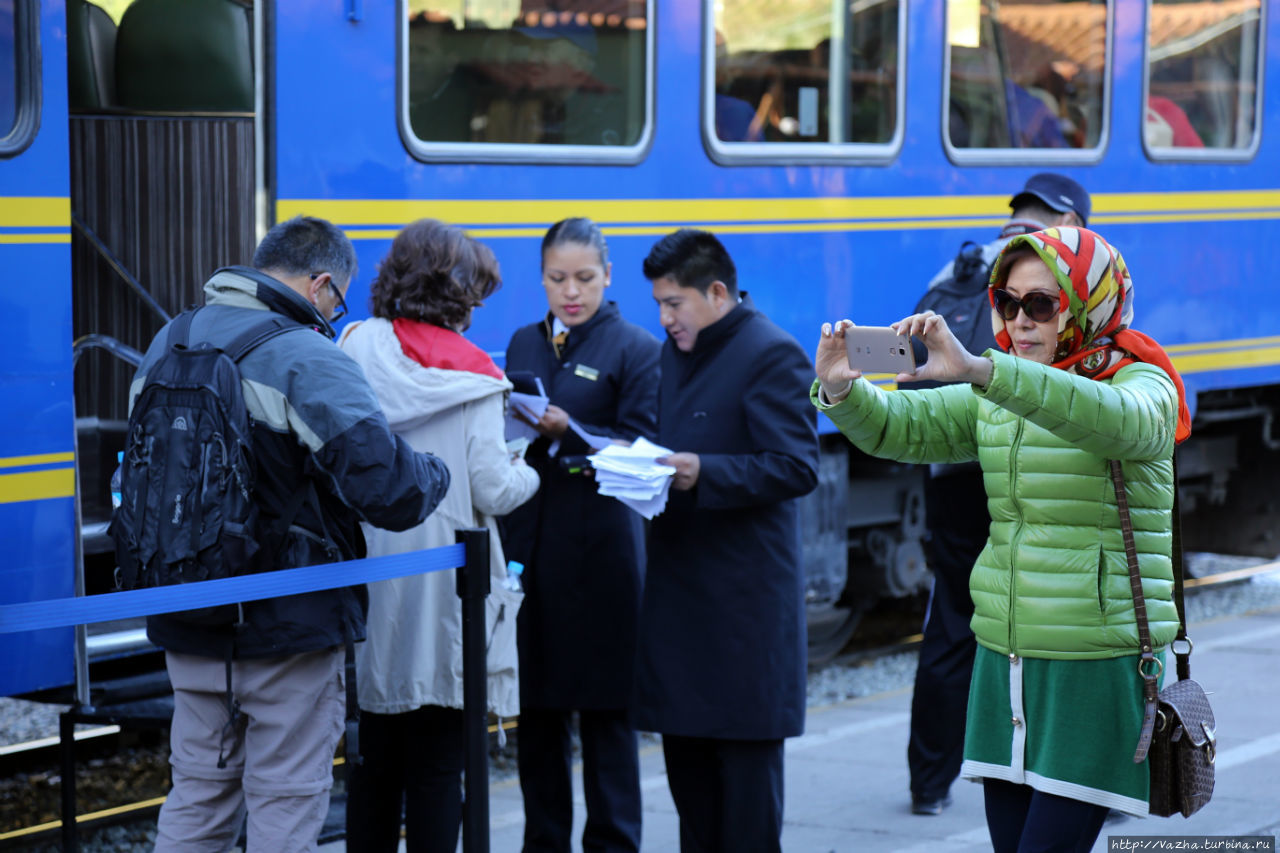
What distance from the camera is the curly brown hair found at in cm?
390

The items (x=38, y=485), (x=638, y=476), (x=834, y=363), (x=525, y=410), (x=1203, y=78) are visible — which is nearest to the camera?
(x=834, y=363)

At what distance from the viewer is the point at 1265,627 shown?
778 cm

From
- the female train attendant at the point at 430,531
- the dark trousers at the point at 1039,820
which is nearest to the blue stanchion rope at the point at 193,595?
the female train attendant at the point at 430,531

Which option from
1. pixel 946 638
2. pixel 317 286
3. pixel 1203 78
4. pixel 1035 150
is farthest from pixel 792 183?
pixel 317 286

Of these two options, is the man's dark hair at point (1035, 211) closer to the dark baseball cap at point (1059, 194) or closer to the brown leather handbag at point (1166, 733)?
the dark baseball cap at point (1059, 194)

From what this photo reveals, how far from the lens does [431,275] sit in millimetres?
3895

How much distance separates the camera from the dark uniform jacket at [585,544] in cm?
432

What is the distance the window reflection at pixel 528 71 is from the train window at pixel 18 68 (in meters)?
1.20

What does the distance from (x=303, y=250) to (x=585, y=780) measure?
5.30 ft

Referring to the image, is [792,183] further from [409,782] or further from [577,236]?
[409,782]

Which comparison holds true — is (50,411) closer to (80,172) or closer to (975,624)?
(80,172)

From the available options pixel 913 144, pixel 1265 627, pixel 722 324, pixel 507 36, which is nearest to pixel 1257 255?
pixel 1265 627

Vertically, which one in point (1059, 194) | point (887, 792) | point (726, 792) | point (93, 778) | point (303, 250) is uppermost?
point (1059, 194)

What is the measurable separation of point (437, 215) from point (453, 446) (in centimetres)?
159
